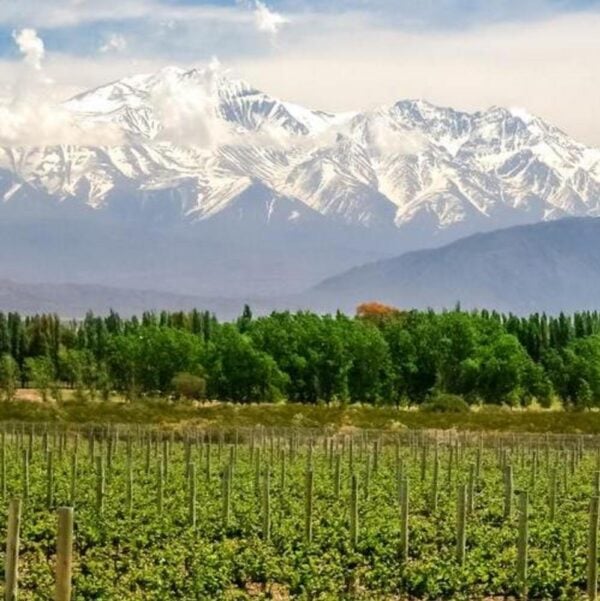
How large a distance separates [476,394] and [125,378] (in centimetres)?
2689

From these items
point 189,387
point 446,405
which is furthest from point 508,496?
point 189,387

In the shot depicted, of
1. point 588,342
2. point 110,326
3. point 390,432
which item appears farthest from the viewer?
point 110,326

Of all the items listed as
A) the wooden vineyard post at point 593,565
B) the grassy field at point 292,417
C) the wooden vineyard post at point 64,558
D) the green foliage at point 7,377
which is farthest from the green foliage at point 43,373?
the wooden vineyard post at point 64,558

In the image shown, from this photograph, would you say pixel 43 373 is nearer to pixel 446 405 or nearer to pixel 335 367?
pixel 335 367

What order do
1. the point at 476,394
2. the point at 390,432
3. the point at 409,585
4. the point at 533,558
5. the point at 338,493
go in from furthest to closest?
the point at 476,394 → the point at 390,432 → the point at 338,493 → the point at 533,558 → the point at 409,585

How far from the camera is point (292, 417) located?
8131 centimetres

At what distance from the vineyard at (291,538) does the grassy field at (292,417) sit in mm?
32746

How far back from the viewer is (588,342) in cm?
11544

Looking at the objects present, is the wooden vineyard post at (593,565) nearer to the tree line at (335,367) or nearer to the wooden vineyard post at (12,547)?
the wooden vineyard post at (12,547)

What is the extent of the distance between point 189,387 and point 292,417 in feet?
76.8

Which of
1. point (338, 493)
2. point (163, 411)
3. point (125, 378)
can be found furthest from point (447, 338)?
point (338, 493)

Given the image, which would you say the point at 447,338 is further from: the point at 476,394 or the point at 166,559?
the point at 166,559

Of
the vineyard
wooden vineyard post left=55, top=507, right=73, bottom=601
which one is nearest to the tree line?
the vineyard

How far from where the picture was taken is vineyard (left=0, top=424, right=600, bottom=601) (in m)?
23.2
